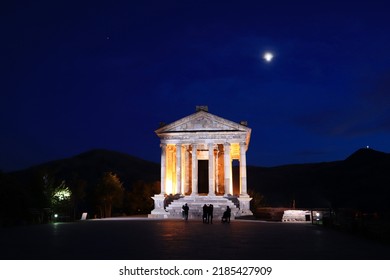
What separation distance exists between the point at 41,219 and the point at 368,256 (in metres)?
27.4

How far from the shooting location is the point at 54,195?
39625 mm

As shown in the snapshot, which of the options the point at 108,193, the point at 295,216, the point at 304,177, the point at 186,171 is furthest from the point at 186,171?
the point at 304,177

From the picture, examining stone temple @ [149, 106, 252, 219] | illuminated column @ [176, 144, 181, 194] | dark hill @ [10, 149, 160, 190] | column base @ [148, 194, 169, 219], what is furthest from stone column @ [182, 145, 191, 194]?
dark hill @ [10, 149, 160, 190]

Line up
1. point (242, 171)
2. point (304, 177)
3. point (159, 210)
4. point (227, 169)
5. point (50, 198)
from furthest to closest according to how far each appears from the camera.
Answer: point (304, 177) → point (227, 169) → point (242, 171) → point (159, 210) → point (50, 198)

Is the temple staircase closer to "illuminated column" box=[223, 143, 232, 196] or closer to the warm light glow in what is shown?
"illuminated column" box=[223, 143, 232, 196]

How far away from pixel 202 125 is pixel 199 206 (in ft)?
33.8

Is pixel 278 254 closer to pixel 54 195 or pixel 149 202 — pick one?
pixel 54 195

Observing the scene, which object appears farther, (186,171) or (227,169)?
(186,171)

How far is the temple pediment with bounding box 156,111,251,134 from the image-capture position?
4819 centimetres

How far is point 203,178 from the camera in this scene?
56719mm

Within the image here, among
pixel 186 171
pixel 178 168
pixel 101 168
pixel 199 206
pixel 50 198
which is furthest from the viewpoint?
pixel 101 168

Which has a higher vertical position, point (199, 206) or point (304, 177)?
point (304, 177)

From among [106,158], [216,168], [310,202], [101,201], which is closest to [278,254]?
[216,168]

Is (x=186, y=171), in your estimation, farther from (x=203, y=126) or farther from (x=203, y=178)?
(x=203, y=126)
